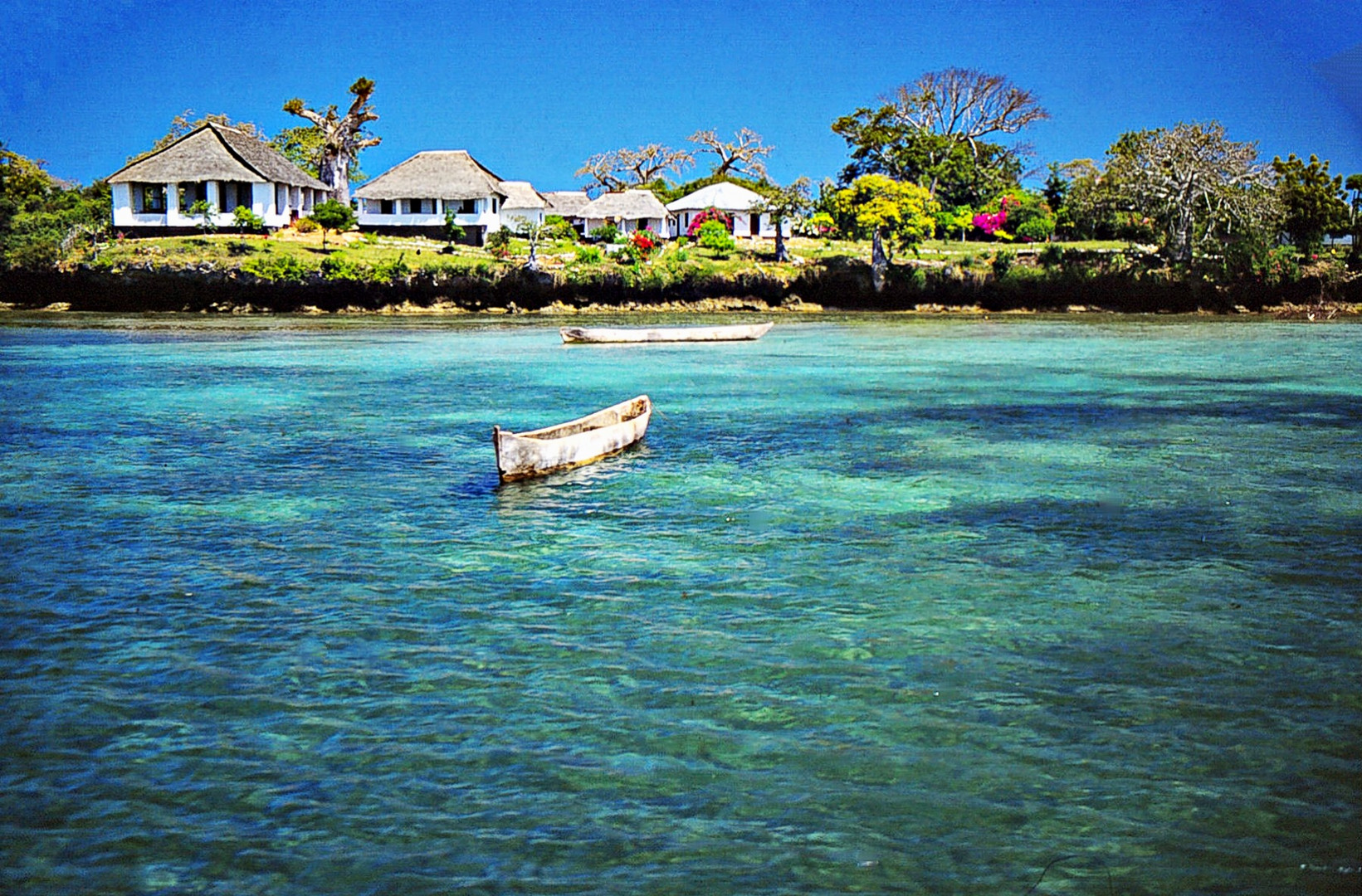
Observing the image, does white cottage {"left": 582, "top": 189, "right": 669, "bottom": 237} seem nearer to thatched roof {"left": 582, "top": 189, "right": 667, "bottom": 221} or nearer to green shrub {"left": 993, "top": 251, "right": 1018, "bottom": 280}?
thatched roof {"left": 582, "top": 189, "right": 667, "bottom": 221}

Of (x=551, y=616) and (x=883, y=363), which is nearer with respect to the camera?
(x=551, y=616)

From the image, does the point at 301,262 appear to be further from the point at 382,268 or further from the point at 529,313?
the point at 529,313

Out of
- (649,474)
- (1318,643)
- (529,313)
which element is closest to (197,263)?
(529,313)

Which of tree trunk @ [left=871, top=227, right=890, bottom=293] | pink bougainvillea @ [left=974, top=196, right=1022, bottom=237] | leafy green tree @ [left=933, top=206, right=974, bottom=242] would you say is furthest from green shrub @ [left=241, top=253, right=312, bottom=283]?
pink bougainvillea @ [left=974, top=196, right=1022, bottom=237]

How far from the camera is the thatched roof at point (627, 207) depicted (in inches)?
3076

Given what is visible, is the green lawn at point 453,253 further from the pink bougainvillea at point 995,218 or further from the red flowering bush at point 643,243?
the pink bougainvillea at point 995,218

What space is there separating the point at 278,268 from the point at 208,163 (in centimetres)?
941

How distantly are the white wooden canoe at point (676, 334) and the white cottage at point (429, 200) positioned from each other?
27.3 meters

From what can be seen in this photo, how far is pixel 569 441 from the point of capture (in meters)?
16.6

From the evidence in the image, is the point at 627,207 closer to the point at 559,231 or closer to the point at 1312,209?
the point at 559,231

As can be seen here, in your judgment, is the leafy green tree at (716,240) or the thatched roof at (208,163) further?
the leafy green tree at (716,240)

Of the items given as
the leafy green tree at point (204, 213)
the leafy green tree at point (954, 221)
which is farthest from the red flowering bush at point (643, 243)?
the leafy green tree at point (204, 213)

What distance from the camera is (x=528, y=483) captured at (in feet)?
51.8

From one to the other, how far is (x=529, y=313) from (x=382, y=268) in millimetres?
7639
